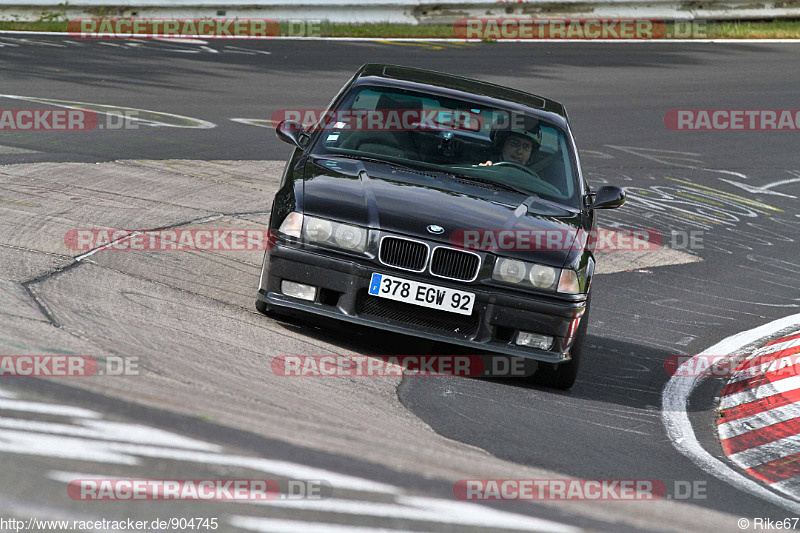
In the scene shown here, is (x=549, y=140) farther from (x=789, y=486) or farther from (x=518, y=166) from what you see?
(x=789, y=486)

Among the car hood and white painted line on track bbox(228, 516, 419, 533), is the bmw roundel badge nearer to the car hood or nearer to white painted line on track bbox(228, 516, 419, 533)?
the car hood

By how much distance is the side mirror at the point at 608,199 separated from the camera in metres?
6.96

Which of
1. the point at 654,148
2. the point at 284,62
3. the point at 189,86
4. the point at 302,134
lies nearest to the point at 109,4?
the point at 284,62

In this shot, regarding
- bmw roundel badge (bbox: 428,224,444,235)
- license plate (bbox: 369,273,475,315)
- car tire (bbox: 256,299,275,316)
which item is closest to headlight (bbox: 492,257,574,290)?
license plate (bbox: 369,273,475,315)

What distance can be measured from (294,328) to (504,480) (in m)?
2.43

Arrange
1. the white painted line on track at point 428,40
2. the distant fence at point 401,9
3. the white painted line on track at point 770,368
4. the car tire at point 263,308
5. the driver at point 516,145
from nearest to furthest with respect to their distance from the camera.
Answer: the car tire at point 263,308 < the driver at point 516,145 < the white painted line on track at point 770,368 < the white painted line on track at point 428,40 < the distant fence at point 401,9

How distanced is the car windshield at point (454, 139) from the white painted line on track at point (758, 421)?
1.73 meters

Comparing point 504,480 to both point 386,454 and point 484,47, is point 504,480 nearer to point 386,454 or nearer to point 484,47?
point 386,454

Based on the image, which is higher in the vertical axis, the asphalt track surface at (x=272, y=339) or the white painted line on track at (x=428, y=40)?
the white painted line on track at (x=428, y=40)

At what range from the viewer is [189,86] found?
50.1 feet

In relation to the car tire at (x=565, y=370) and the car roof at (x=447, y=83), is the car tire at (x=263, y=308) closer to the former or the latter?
the car tire at (x=565, y=370)

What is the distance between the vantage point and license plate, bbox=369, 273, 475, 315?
19.2 feet

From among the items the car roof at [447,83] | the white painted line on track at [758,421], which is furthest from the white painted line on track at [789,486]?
the car roof at [447,83]

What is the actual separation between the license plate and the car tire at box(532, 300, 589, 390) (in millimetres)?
769
